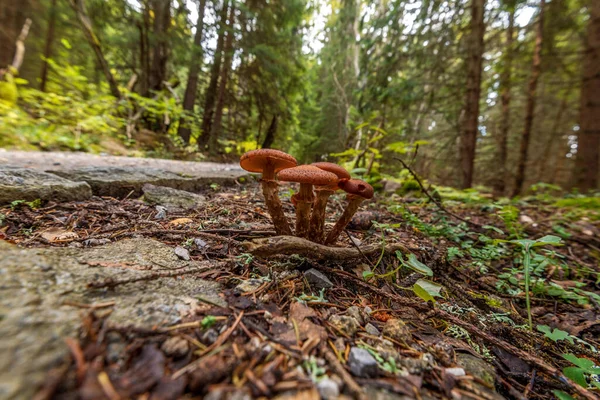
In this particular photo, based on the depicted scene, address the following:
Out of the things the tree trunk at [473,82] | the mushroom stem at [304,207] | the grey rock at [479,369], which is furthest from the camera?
the tree trunk at [473,82]

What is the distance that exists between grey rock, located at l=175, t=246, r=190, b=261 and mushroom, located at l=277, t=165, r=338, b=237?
770mm

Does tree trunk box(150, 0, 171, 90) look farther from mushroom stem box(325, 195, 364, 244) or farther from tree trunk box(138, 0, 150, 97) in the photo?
mushroom stem box(325, 195, 364, 244)

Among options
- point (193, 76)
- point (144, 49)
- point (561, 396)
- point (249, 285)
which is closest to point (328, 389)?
point (249, 285)

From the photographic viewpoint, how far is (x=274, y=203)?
1.79 m

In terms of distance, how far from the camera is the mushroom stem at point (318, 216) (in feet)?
5.82

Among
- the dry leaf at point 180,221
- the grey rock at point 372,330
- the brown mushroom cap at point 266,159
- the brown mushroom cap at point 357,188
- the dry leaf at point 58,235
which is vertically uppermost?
the brown mushroom cap at point 266,159

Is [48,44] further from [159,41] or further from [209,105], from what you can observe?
→ [209,105]

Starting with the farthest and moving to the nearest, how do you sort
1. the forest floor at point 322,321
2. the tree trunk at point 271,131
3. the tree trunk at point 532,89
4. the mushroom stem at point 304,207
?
the tree trunk at point 271,131, the tree trunk at point 532,89, the mushroom stem at point 304,207, the forest floor at point 322,321

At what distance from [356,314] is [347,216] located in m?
0.75

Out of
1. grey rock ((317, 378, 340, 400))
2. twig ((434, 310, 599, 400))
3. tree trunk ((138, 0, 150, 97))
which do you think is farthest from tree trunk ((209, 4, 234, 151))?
grey rock ((317, 378, 340, 400))

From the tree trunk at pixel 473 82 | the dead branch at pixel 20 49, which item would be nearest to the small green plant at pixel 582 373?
the tree trunk at pixel 473 82

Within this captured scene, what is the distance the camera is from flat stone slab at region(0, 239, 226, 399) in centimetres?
64

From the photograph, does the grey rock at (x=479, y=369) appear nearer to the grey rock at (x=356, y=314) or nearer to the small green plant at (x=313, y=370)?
the grey rock at (x=356, y=314)

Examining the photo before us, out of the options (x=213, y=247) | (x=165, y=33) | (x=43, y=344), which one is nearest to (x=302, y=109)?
(x=165, y=33)
